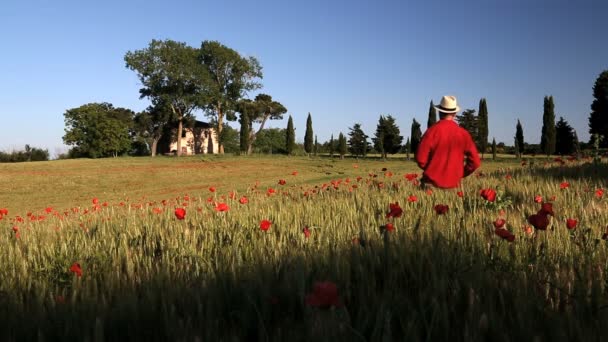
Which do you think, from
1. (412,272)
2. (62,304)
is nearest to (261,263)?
(412,272)

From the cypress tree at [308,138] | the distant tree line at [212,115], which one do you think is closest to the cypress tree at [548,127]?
the distant tree line at [212,115]

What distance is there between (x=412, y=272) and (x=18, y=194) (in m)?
27.3

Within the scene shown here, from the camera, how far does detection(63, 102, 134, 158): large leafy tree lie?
233 feet

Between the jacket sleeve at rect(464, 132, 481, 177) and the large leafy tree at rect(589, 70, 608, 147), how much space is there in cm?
6328

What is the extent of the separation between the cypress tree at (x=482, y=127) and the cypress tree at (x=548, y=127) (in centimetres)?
707

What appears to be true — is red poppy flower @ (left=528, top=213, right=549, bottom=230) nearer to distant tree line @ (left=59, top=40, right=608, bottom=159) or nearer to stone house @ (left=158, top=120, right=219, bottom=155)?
distant tree line @ (left=59, top=40, right=608, bottom=159)

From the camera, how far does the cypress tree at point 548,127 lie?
52469mm

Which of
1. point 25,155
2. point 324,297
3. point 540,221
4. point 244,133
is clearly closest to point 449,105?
point 540,221

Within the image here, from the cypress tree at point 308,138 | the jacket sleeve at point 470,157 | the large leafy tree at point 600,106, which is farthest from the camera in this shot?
the cypress tree at point 308,138

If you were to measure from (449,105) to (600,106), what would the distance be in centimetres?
6653

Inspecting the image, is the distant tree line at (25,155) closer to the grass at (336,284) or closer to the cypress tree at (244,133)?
the cypress tree at (244,133)

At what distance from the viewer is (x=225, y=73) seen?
63.2 meters

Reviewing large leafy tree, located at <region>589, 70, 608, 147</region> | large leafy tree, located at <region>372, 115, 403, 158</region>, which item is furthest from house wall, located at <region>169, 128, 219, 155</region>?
large leafy tree, located at <region>589, 70, 608, 147</region>

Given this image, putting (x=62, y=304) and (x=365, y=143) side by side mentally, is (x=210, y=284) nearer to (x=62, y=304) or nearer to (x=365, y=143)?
(x=62, y=304)
